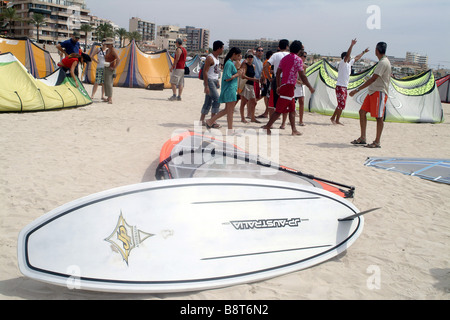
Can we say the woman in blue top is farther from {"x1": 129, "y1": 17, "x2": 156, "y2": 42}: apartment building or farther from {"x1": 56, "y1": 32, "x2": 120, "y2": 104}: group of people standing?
{"x1": 129, "y1": 17, "x2": 156, "y2": 42}: apartment building

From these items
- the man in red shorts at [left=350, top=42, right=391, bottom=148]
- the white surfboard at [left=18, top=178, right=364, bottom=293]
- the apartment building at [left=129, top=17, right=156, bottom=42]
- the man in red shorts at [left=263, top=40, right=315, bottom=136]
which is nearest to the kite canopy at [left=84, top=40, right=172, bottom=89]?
the man in red shorts at [left=263, top=40, right=315, bottom=136]

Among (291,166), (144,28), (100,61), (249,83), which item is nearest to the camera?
(291,166)

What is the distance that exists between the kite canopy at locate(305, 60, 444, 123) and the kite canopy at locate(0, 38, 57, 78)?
34.0ft

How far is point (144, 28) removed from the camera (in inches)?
7106

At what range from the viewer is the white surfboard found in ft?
6.63

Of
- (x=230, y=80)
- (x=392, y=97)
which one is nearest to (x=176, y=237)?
(x=230, y=80)

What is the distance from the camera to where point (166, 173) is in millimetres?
3221

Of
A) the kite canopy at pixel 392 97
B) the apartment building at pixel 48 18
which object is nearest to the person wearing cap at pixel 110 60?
the kite canopy at pixel 392 97

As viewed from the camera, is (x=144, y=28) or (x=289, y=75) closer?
(x=289, y=75)

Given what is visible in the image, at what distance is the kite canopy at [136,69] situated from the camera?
45.8ft

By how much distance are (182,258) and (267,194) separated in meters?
0.73

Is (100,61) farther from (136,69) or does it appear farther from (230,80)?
(136,69)

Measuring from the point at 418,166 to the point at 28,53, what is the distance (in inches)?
546
